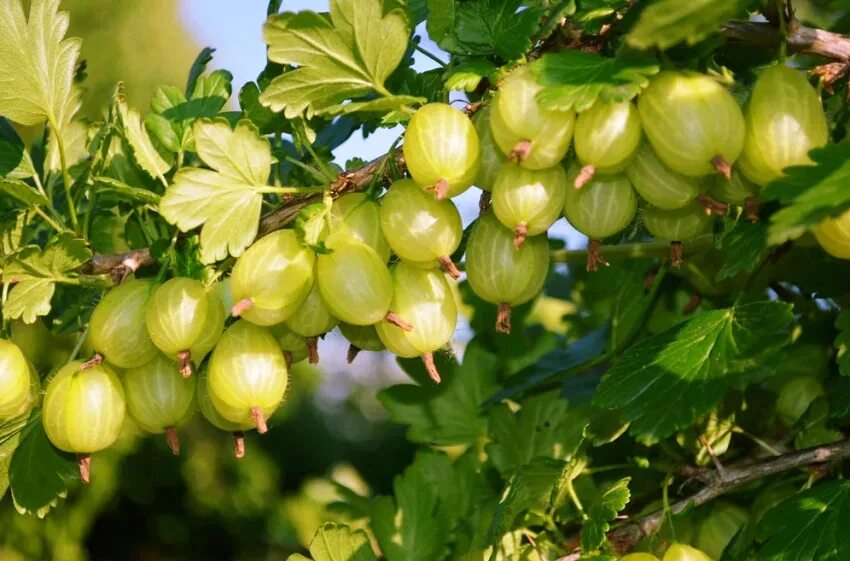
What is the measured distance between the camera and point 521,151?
599mm

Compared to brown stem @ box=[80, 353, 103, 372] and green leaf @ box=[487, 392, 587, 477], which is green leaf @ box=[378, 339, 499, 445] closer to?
green leaf @ box=[487, 392, 587, 477]

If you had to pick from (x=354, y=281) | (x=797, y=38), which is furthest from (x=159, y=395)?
(x=797, y=38)

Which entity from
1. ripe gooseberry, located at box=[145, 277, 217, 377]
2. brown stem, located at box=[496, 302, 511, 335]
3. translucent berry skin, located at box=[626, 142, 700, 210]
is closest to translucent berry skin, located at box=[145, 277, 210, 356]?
ripe gooseberry, located at box=[145, 277, 217, 377]

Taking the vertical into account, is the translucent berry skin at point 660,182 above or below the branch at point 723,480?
above

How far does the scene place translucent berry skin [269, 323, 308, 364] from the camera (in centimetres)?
74

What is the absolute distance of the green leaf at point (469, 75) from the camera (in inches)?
25.2

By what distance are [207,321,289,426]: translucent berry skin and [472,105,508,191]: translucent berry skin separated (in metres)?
0.21

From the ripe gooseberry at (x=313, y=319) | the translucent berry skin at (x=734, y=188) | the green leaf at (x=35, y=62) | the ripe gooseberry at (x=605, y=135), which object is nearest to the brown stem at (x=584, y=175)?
the ripe gooseberry at (x=605, y=135)

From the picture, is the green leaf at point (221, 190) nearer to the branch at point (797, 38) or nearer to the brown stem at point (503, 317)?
the brown stem at point (503, 317)

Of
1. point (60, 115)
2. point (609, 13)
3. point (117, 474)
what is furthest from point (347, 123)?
point (117, 474)

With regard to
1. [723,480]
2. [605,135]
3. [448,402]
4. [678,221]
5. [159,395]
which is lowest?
[448,402]

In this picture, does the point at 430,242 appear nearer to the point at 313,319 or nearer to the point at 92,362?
the point at 313,319

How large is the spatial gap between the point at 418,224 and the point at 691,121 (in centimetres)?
19

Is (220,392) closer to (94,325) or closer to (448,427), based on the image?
(94,325)
